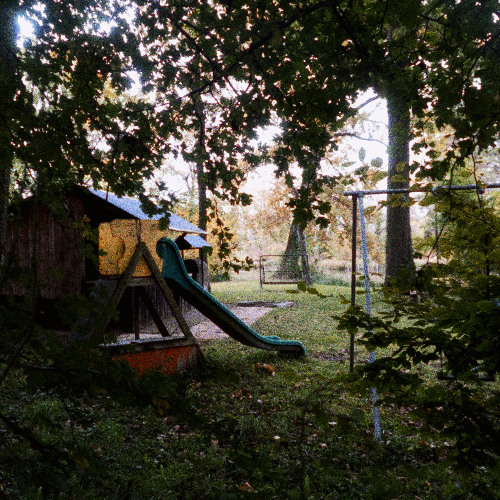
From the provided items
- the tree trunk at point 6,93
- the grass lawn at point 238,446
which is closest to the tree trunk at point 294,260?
the grass lawn at point 238,446

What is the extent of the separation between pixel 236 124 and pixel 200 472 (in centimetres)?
256

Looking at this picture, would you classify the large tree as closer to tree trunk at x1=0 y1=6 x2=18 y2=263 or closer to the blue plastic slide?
tree trunk at x1=0 y1=6 x2=18 y2=263

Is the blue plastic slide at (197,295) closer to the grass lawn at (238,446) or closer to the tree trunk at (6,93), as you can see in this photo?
the grass lawn at (238,446)

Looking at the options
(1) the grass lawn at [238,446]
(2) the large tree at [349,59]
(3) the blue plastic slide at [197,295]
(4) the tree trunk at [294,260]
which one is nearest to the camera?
(1) the grass lawn at [238,446]

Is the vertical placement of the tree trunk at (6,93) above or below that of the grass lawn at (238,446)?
above

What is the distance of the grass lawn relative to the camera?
120 centimetres

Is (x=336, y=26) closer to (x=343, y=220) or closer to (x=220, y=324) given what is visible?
(x=220, y=324)

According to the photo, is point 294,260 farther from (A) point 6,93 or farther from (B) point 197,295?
(A) point 6,93

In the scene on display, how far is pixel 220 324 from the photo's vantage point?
6.52 m

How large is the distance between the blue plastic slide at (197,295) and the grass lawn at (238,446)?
56 cm

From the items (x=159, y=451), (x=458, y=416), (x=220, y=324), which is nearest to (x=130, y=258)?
(x=220, y=324)

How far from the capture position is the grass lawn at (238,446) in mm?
1196

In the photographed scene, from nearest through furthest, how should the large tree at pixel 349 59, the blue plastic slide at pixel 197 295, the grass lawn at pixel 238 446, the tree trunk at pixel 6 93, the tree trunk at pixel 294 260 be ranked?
the grass lawn at pixel 238 446, the tree trunk at pixel 6 93, the large tree at pixel 349 59, the blue plastic slide at pixel 197 295, the tree trunk at pixel 294 260

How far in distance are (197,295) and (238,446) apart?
4.80m
